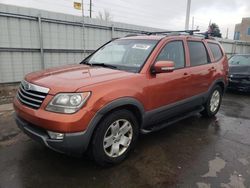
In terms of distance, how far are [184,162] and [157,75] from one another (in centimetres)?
135

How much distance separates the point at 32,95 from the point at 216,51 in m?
4.34

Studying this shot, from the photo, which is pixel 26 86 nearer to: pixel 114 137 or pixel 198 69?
pixel 114 137

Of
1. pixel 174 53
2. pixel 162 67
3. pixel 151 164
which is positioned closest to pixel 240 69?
pixel 174 53

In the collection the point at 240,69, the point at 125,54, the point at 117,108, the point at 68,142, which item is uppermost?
the point at 125,54

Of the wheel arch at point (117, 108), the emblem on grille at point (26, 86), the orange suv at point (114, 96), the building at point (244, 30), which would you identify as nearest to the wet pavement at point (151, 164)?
the orange suv at point (114, 96)

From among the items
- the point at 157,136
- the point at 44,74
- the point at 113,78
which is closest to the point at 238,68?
the point at 157,136

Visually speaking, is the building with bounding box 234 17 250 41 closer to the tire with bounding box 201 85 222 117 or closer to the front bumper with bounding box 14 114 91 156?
the tire with bounding box 201 85 222 117

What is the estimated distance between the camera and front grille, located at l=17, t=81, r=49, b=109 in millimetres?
2627

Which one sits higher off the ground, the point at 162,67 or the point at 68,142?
the point at 162,67

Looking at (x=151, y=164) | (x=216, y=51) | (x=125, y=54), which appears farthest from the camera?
(x=216, y=51)

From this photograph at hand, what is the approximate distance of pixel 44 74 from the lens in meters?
3.13

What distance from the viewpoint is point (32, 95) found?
2.76 metres

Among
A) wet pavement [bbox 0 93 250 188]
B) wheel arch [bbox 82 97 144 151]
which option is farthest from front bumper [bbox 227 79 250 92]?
wheel arch [bbox 82 97 144 151]

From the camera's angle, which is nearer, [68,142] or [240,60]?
[68,142]
